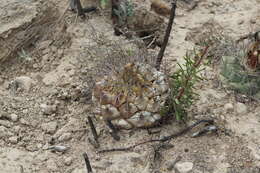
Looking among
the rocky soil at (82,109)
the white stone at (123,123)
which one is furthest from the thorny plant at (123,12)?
the white stone at (123,123)

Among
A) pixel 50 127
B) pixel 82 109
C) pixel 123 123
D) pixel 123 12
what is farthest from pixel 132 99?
pixel 123 12

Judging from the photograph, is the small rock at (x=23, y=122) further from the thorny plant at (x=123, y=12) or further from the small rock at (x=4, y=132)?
the thorny plant at (x=123, y=12)

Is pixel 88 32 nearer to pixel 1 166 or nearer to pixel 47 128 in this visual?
pixel 47 128

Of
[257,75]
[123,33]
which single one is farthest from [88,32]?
[257,75]

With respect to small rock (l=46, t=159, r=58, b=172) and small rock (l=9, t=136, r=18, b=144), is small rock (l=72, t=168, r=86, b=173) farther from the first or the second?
small rock (l=9, t=136, r=18, b=144)

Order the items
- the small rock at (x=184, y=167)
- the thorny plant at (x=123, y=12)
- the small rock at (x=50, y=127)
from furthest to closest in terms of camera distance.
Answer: the thorny plant at (x=123, y=12) → the small rock at (x=50, y=127) → the small rock at (x=184, y=167)

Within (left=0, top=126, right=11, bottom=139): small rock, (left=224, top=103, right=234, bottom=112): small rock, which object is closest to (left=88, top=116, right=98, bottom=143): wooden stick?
(left=0, top=126, right=11, bottom=139): small rock

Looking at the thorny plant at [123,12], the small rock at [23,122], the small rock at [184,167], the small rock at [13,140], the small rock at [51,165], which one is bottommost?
the small rock at [51,165]
